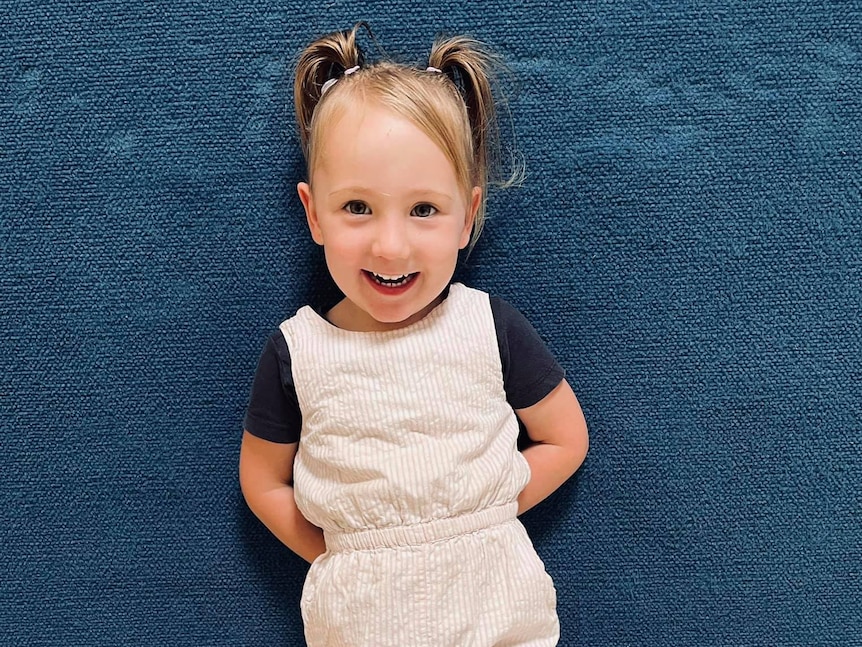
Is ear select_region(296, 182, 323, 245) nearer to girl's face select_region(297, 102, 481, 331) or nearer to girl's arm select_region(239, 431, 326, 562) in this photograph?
girl's face select_region(297, 102, 481, 331)

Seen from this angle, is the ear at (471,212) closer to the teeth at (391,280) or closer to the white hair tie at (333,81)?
the teeth at (391,280)

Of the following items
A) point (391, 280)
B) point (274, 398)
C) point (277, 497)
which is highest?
point (391, 280)

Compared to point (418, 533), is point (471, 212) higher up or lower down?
higher up

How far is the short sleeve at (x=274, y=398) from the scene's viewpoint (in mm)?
773

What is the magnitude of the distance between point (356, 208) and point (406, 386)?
7.8 inches

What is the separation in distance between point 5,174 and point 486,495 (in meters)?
0.69

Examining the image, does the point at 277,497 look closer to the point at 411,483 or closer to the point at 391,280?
the point at 411,483

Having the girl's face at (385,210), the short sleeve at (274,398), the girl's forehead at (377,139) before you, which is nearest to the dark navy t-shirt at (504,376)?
the short sleeve at (274,398)

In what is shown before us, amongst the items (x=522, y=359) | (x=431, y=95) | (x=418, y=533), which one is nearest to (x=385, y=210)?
(x=431, y=95)

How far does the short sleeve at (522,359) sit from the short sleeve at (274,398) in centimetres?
24

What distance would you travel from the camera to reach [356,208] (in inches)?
27.9

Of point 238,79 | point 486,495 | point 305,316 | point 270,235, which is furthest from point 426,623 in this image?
point 238,79

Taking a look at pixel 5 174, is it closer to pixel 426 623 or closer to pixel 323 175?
pixel 323 175

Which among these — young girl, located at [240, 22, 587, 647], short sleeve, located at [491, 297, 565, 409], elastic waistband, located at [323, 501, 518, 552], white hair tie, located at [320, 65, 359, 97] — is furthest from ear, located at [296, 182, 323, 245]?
elastic waistband, located at [323, 501, 518, 552]
